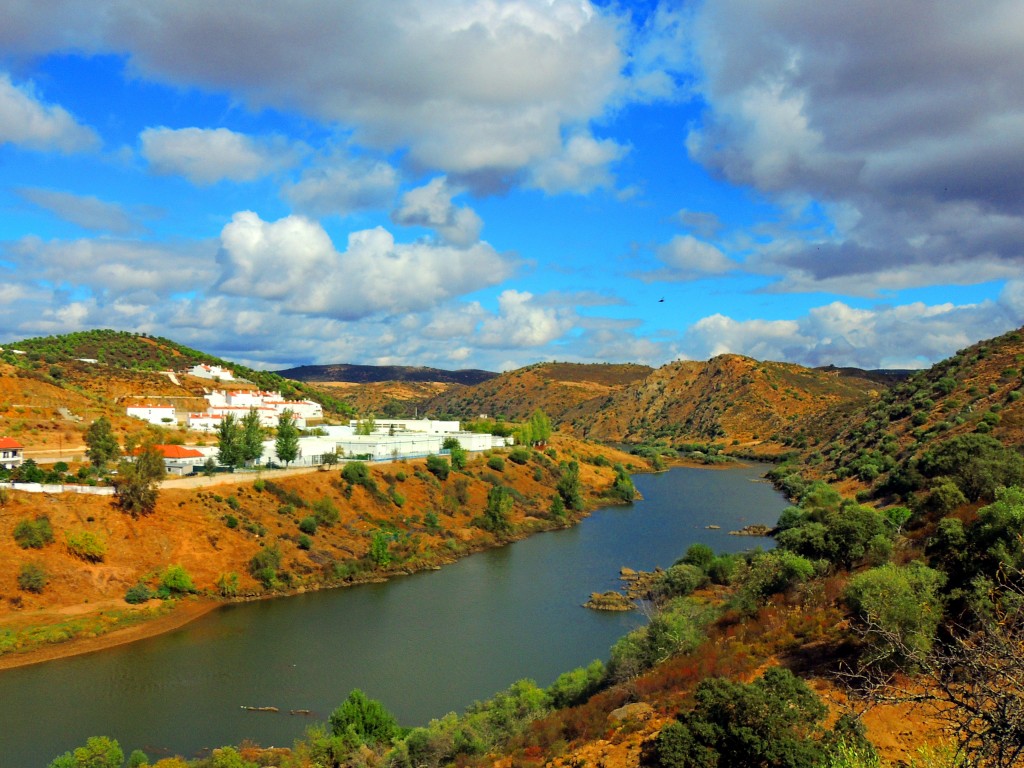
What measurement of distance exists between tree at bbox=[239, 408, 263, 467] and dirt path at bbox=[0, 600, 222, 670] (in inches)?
653

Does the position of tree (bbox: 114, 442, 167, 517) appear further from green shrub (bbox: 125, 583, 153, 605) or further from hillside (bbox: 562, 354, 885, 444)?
hillside (bbox: 562, 354, 885, 444)

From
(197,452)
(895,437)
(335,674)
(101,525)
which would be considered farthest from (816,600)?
(895,437)

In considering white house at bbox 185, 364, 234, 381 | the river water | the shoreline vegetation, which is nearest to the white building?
white house at bbox 185, 364, 234, 381

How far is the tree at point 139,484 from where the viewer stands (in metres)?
44.9

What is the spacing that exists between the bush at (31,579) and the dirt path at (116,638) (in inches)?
91.1

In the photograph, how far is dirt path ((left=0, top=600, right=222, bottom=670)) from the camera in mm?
32875

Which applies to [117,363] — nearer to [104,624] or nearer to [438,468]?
[438,468]

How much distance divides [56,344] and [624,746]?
4696 inches

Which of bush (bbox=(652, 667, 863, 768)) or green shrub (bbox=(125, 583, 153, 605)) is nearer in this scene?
bush (bbox=(652, 667, 863, 768))

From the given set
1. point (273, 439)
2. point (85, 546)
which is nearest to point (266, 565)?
point (85, 546)

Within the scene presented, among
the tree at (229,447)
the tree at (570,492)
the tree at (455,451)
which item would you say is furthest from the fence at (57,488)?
the tree at (570,492)

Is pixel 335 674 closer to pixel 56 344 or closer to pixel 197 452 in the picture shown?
pixel 197 452

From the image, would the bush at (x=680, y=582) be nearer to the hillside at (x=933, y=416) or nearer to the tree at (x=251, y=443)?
the hillside at (x=933, y=416)

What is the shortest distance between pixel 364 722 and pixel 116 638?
19286 mm
